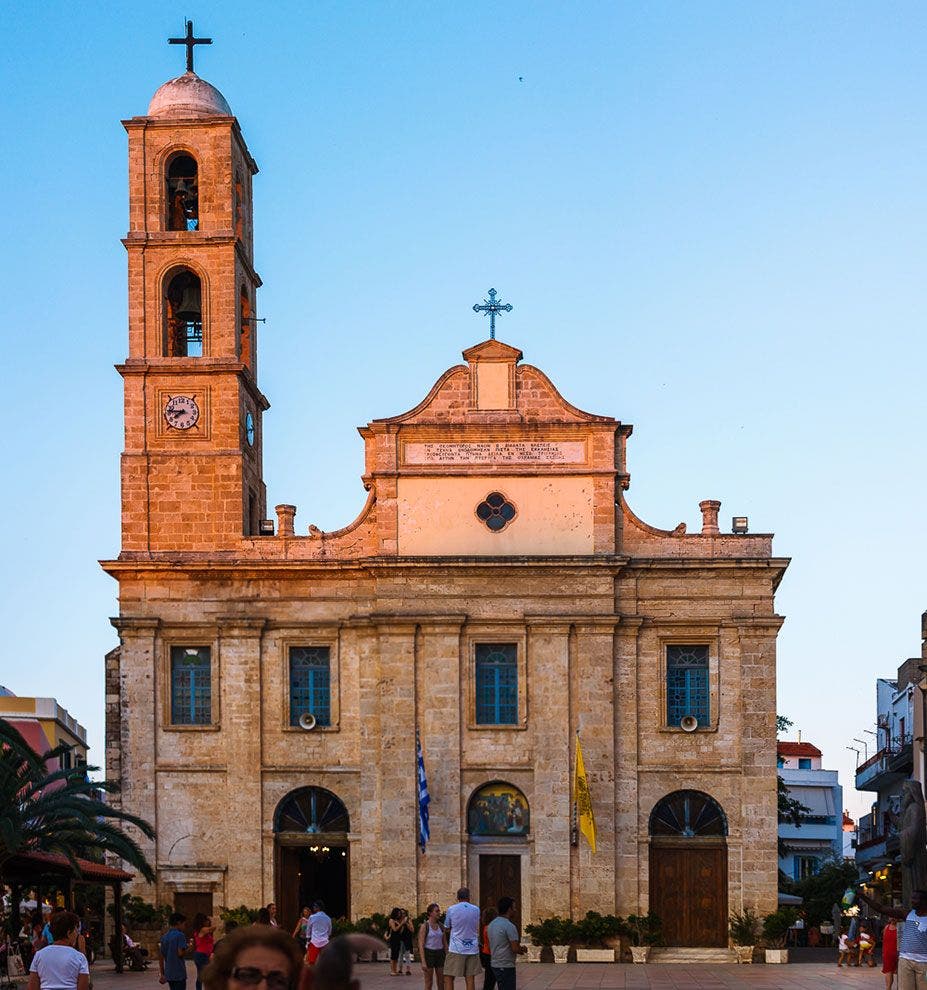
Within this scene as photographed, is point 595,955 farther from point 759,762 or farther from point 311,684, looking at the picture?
point 311,684

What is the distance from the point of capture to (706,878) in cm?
4056

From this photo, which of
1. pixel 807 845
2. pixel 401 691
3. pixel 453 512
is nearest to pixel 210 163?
pixel 453 512

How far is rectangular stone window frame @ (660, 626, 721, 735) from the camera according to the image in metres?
40.9

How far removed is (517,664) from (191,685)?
706cm

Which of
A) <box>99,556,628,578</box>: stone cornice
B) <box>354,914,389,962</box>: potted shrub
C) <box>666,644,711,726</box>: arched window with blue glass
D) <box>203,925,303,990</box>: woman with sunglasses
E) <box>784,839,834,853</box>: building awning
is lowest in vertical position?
<box>784,839,834,853</box>: building awning

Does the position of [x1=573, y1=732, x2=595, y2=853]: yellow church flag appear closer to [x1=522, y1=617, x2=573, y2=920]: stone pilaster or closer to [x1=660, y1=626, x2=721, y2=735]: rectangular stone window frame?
[x1=522, y1=617, x2=573, y2=920]: stone pilaster

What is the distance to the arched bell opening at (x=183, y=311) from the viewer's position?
142 feet

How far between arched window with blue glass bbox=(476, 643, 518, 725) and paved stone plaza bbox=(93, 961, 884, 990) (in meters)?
5.35

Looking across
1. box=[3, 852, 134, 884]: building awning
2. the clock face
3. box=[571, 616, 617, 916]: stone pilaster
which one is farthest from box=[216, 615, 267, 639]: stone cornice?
box=[3, 852, 134, 884]: building awning

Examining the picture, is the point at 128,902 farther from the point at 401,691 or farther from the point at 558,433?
the point at 558,433

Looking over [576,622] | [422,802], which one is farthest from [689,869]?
[422,802]

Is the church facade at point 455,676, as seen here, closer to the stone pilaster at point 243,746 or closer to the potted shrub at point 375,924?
the stone pilaster at point 243,746

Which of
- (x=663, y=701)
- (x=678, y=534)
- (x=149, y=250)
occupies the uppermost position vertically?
(x=149, y=250)

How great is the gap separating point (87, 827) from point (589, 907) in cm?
1379
